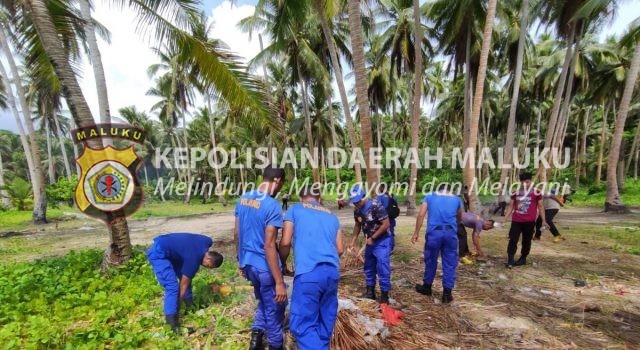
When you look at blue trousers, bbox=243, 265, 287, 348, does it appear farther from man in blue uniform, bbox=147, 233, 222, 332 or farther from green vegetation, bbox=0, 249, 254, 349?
man in blue uniform, bbox=147, 233, 222, 332

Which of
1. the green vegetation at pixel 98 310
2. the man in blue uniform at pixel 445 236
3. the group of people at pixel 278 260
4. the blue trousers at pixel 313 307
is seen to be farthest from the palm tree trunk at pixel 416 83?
the blue trousers at pixel 313 307

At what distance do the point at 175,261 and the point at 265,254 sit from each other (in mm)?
1422

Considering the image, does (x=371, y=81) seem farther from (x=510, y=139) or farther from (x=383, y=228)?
(x=383, y=228)

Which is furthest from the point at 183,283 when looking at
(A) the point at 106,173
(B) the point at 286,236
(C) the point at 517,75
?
(C) the point at 517,75

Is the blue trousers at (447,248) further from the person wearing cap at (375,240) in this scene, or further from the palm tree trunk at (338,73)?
the palm tree trunk at (338,73)

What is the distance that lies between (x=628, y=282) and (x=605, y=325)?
2050 mm

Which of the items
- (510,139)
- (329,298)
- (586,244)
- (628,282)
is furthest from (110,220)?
(510,139)

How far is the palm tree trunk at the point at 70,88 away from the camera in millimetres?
4883

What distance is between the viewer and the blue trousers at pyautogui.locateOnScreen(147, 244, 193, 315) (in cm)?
353

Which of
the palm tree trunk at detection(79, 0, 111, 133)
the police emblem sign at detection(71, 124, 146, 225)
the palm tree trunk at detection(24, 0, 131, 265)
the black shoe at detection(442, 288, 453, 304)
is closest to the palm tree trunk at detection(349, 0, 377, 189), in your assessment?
the black shoe at detection(442, 288, 453, 304)

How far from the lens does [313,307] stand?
272cm

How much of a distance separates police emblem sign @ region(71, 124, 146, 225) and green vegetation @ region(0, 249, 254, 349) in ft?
3.33

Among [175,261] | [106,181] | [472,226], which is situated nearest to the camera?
[175,261]

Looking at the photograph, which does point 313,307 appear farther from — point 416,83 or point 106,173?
point 416,83
